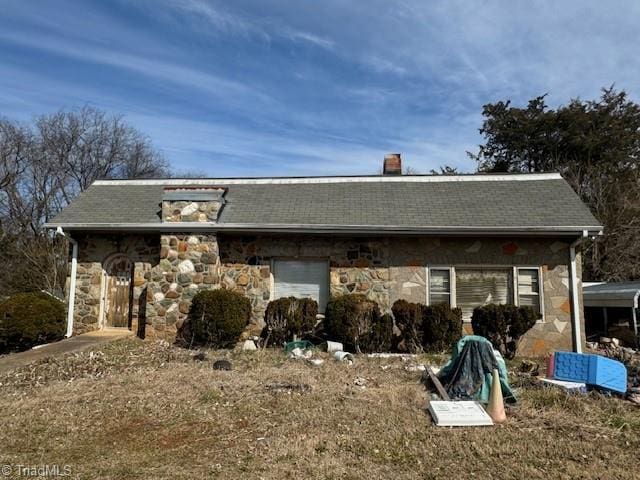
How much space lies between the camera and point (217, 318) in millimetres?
9766

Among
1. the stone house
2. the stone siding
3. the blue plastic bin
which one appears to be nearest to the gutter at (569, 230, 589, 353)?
the stone house

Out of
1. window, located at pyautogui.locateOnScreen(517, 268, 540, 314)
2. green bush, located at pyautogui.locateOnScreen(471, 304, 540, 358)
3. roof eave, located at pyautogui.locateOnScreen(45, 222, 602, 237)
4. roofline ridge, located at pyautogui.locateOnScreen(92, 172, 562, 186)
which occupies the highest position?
roofline ridge, located at pyautogui.locateOnScreen(92, 172, 562, 186)

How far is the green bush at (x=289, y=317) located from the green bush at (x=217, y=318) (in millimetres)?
602

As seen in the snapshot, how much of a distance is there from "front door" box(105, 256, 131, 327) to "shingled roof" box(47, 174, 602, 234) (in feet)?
3.64

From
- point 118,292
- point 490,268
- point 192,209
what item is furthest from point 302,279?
point 118,292

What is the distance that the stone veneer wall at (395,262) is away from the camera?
10.2 meters

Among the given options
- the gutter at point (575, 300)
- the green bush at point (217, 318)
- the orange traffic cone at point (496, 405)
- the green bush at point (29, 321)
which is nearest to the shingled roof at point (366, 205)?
the gutter at point (575, 300)

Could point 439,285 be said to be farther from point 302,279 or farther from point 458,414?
point 458,414

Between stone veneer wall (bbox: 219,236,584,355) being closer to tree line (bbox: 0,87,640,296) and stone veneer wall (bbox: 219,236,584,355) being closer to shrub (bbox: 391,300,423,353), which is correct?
shrub (bbox: 391,300,423,353)

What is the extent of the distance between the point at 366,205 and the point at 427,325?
3.37 m

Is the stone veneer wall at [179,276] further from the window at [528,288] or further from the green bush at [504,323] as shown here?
the window at [528,288]

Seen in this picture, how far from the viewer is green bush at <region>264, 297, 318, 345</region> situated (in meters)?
10.0

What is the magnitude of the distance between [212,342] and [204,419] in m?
4.59

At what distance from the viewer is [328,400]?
20.2 ft
